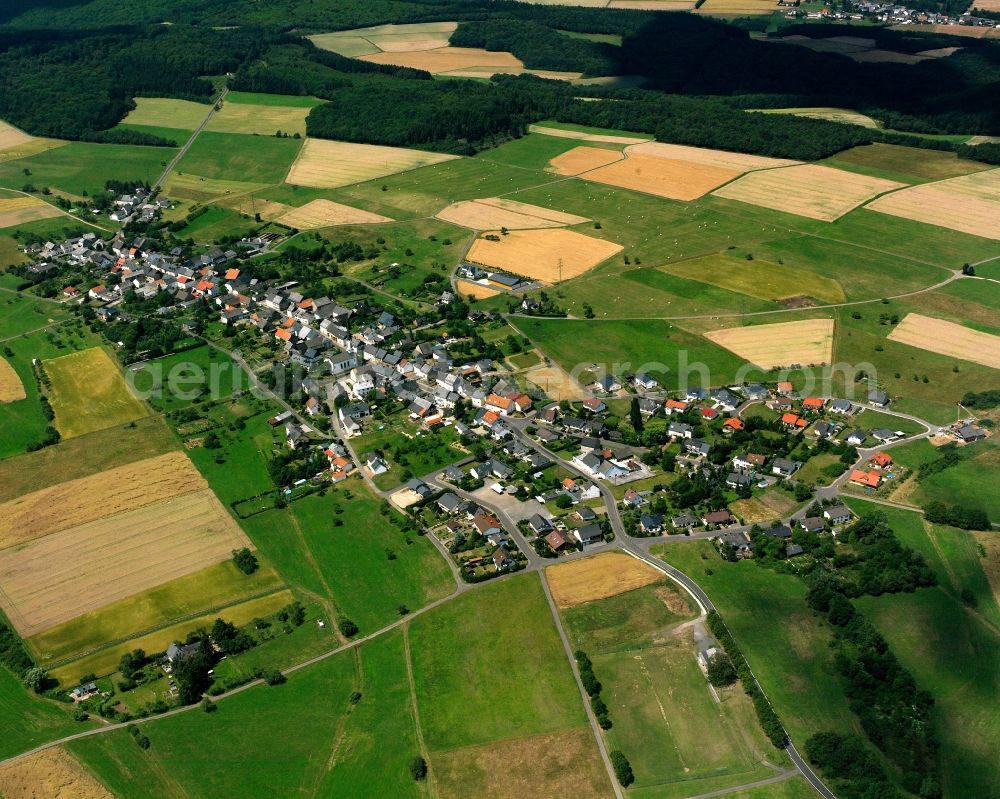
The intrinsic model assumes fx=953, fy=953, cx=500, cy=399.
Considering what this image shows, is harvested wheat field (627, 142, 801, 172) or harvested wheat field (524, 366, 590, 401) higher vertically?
harvested wheat field (627, 142, 801, 172)

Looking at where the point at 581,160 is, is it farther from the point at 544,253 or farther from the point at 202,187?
the point at 202,187

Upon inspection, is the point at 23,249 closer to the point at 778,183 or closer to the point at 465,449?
the point at 465,449

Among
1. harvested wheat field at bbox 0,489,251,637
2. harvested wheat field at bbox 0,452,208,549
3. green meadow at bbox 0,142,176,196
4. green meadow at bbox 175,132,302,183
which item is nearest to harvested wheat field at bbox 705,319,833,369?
harvested wheat field at bbox 0,489,251,637

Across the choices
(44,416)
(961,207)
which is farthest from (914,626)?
(961,207)

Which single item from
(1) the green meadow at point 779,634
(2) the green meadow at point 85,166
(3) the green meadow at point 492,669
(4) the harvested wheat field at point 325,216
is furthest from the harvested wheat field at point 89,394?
(2) the green meadow at point 85,166

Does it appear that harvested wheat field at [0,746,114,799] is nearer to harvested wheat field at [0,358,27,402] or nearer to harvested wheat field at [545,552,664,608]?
harvested wheat field at [545,552,664,608]

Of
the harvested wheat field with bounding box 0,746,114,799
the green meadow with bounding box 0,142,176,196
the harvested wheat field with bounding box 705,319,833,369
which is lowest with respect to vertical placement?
the harvested wheat field with bounding box 0,746,114,799
